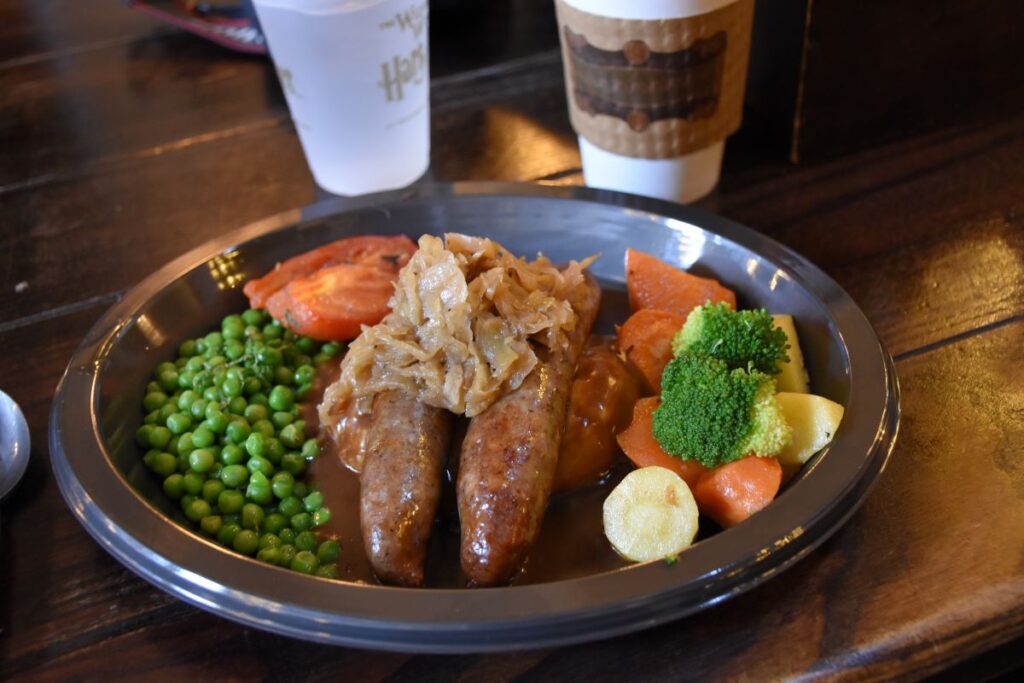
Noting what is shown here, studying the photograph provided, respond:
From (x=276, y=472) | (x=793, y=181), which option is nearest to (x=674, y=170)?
(x=793, y=181)

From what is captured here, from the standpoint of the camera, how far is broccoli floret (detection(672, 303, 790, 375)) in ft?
5.20

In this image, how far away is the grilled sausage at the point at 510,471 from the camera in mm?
1331

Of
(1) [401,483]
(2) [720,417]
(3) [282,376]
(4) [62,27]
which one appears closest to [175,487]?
(3) [282,376]

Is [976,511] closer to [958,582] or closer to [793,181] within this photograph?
[958,582]

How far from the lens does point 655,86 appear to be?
2059 millimetres

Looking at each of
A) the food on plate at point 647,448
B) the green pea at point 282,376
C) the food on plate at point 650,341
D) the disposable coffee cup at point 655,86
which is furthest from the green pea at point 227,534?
the disposable coffee cup at point 655,86

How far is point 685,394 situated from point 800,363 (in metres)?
0.31

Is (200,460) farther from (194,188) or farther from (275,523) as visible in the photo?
(194,188)

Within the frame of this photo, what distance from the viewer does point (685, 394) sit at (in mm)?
1500

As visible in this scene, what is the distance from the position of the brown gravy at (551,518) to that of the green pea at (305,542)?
0.04 meters

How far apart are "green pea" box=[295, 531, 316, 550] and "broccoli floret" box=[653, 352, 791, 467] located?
0.61 meters

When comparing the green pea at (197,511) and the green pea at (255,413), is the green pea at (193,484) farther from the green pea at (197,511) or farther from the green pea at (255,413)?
the green pea at (255,413)

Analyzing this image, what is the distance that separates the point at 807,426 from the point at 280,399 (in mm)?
1002

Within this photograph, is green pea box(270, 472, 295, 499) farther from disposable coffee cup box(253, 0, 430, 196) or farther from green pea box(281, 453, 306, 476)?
disposable coffee cup box(253, 0, 430, 196)
